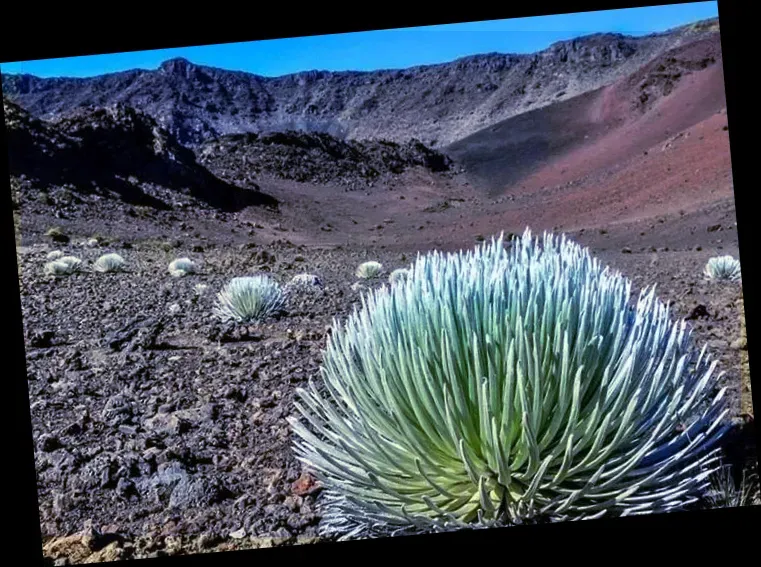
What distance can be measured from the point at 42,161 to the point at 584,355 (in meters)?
1.87

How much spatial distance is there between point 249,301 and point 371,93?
821 millimetres

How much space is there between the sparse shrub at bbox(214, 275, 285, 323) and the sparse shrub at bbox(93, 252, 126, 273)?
1.27 ft

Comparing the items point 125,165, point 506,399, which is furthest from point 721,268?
point 125,165

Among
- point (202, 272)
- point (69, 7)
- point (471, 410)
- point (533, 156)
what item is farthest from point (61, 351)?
point (533, 156)

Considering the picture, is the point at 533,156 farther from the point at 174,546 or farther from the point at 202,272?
the point at 174,546

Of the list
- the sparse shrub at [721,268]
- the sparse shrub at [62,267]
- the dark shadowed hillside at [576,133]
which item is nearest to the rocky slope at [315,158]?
the dark shadowed hillside at [576,133]

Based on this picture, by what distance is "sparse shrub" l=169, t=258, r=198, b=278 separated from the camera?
2529 millimetres

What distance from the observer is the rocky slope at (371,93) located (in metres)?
2.32

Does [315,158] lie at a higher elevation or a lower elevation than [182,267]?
higher

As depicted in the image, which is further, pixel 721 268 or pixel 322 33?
pixel 721 268

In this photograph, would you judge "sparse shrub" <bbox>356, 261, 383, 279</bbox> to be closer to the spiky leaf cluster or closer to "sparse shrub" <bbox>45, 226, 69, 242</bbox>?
the spiky leaf cluster

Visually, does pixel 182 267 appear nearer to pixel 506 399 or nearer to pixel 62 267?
pixel 62 267

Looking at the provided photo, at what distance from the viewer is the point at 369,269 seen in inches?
97.0

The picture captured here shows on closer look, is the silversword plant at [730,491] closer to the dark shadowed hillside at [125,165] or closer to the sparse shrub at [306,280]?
the sparse shrub at [306,280]
